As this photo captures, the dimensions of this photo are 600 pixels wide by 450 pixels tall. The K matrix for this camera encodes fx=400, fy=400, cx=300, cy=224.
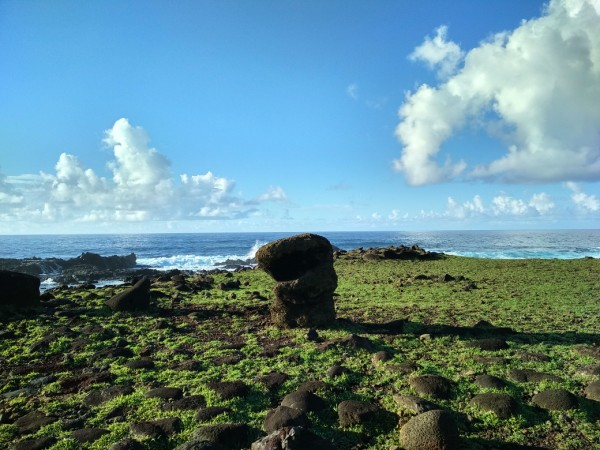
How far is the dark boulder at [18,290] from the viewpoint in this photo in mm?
16031

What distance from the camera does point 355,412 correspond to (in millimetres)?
6527

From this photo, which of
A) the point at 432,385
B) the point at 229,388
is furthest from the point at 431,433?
the point at 229,388

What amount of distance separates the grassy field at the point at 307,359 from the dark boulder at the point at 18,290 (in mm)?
1560

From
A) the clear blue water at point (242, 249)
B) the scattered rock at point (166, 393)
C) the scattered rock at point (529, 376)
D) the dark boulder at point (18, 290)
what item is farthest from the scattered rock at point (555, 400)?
the clear blue water at point (242, 249)

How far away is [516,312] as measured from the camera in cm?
1508

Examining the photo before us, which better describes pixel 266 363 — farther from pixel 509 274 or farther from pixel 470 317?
pixel 509 274

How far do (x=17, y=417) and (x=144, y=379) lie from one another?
7.57 ft

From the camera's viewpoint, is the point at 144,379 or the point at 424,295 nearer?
the point at 144,379

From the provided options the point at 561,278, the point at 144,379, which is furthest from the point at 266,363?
the point at 561,278

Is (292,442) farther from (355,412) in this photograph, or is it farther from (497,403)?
(497,403)

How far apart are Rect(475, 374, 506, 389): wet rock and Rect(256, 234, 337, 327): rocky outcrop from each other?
19.0 ft

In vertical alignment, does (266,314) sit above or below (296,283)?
below

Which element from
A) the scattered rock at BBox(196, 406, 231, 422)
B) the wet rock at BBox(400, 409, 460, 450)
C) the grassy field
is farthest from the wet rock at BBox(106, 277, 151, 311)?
the wet rock at BBox(400, 409, 460, 450)

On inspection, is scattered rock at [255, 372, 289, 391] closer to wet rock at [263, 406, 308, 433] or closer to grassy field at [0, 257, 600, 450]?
grassy field at [0, 257, 600, 450]
